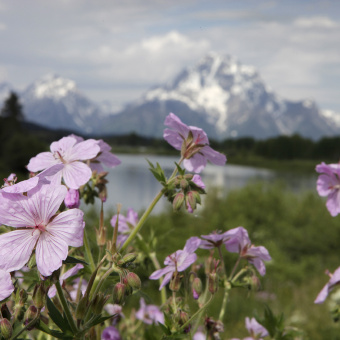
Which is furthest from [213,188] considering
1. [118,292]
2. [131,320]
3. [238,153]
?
[238,153]

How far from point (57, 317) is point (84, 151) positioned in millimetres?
427

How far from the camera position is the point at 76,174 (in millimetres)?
1080

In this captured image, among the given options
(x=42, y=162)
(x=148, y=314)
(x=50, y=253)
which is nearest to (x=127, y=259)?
(x=50, y=253)

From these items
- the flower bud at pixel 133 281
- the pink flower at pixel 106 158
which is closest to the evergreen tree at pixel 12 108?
the pink flower at pixel 106 158

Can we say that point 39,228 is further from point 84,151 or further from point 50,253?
point 84,151

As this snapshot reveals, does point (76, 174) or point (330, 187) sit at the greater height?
point (76, 174)

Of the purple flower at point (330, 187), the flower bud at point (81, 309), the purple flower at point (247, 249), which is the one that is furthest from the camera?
the purple flower at point (330, 187)

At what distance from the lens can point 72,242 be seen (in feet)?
2.83

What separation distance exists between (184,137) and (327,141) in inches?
3337

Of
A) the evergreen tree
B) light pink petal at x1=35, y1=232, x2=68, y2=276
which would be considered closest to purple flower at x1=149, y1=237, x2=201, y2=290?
light pink petal at x1=35, y1=232, x2=68, y2=276

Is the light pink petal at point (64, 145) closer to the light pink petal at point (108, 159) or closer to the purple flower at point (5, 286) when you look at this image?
the light pink petal at point (108, 159)

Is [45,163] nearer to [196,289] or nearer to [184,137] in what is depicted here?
[184,137]

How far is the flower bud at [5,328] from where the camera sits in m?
0.87

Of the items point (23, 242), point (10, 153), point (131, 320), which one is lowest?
point (10, 153)
